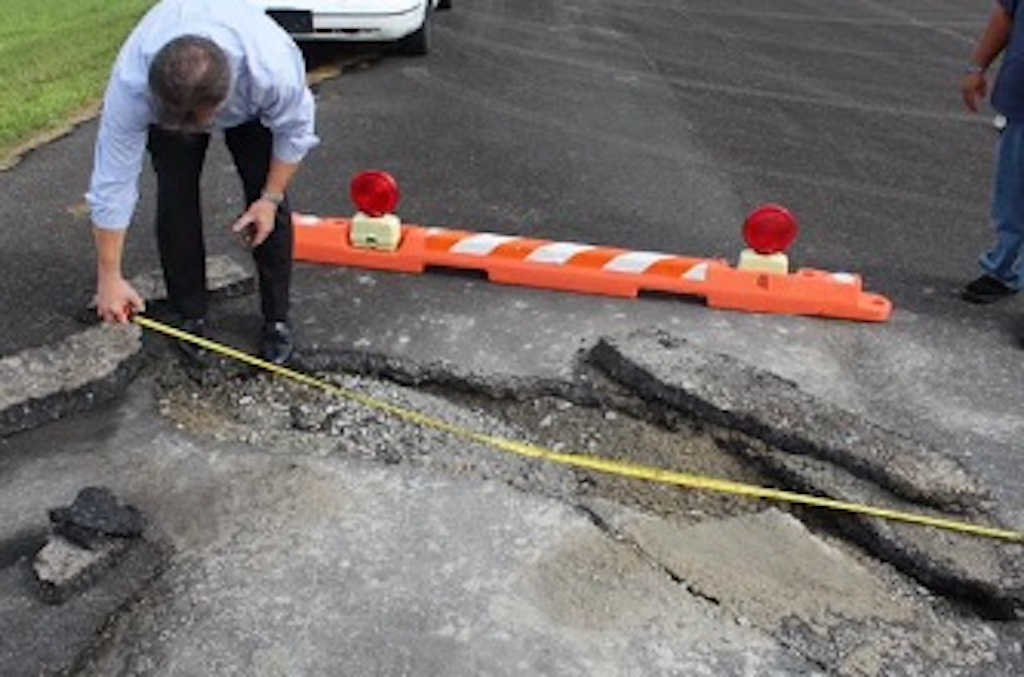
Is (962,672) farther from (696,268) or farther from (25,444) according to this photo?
(25,444)

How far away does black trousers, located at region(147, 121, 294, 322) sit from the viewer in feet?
13.1

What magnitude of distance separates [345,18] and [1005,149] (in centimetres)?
522

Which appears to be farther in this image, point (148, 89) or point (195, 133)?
point (195, 133)

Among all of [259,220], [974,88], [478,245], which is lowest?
[478,245]

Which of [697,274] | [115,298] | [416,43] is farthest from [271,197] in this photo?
[416,43]

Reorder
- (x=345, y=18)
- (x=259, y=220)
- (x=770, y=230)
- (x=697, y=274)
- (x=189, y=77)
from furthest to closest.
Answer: (x=345, y=18), (x=697, y=274), (x=770, y=230), (x=259, y=220), (x=189, y=77)

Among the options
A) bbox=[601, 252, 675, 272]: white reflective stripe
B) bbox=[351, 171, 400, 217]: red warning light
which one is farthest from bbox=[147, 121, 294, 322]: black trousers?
bbox=[601, 252, 675, 272]: white reflective stripe

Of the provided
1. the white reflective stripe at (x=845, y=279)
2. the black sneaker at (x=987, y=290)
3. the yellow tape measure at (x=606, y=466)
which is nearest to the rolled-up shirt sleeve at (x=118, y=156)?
the yellow tape measure at (x=606, y=466)

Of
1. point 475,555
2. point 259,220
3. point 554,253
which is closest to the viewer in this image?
point 475,555

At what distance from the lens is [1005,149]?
16.5 feet

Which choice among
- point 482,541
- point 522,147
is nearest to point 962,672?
point 482,541

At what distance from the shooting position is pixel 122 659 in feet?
9.45

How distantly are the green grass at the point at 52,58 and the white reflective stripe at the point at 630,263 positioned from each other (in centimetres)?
382

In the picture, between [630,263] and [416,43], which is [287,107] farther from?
[416,43]
